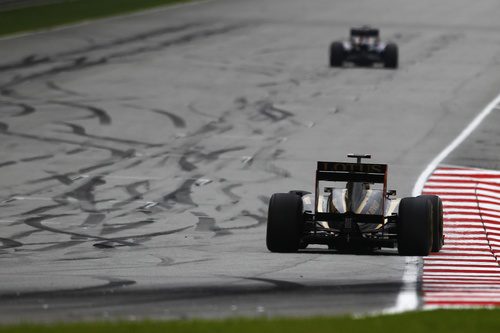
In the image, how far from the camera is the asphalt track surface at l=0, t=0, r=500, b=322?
56.0ft

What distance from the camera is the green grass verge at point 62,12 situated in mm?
58344

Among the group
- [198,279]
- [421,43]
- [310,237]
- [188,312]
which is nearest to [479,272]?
[310,237]

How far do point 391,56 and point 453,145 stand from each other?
14.2 meters

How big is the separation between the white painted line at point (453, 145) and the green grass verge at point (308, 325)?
14.3 meters

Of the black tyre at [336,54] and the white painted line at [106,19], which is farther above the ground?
the black tyre at [336,54]

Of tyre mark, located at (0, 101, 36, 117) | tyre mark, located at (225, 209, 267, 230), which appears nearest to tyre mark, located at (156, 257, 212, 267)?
tyre mark, located at (225, 209, 267, 230)

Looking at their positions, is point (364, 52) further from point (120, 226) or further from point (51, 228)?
point (51, 228)

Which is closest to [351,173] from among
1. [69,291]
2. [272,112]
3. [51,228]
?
[69,291]

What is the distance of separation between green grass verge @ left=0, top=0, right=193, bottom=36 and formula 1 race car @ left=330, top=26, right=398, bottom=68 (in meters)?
Answer: 14.3

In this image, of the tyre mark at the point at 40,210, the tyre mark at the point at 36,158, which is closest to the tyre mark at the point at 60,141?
the tyre mark at the point at 36,158

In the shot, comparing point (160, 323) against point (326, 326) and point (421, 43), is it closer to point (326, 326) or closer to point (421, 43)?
point (326, 326)

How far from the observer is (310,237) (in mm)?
20094

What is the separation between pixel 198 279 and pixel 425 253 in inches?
156

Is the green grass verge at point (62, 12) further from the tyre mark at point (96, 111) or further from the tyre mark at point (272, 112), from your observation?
the tyre mark at point (272, 112)
